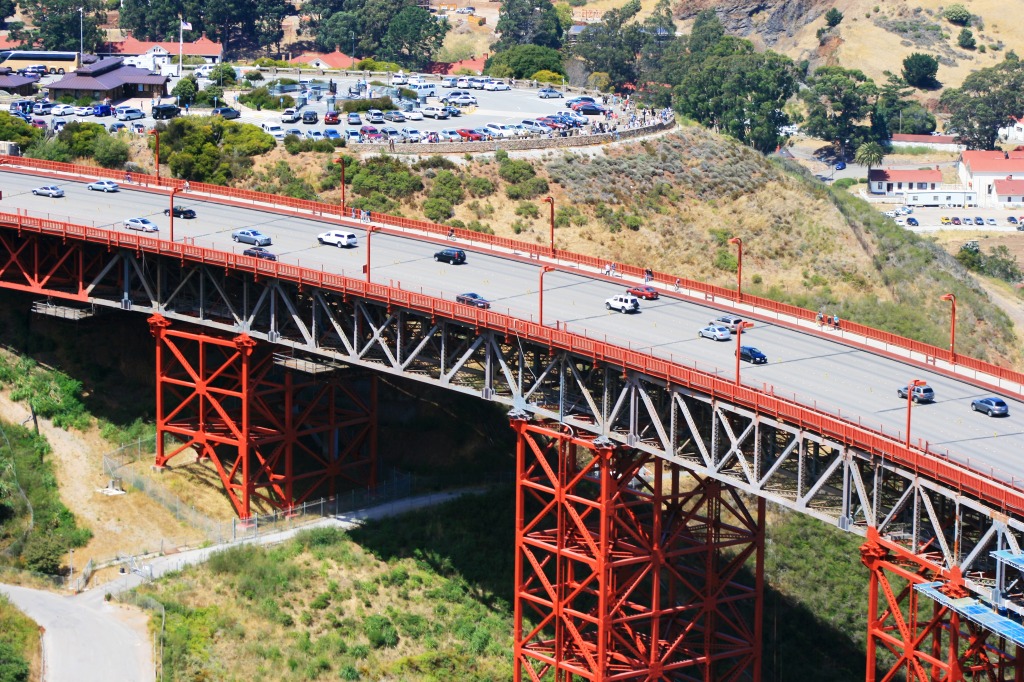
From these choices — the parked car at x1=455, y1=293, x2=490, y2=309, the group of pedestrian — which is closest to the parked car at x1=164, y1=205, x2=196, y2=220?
the parked car at x1=455, y1=293, x2=490, y2=309

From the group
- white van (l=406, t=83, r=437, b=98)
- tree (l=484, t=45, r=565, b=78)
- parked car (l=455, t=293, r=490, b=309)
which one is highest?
tree (l=484, t=45, r=565, b=78)

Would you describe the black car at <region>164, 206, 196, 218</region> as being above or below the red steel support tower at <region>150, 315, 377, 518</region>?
above

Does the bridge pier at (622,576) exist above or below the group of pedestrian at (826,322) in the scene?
below

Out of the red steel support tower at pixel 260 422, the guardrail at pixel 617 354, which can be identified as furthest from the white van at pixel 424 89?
the red steel support tower at pixel 260 422

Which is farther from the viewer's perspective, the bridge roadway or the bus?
the bus

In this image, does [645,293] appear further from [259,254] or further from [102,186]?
[102,186]

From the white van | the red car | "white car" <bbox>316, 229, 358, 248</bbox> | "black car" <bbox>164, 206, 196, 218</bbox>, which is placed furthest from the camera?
the white van

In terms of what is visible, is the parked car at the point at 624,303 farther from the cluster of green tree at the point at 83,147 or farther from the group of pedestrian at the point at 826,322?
the cluster of green tree at the point at 83,147

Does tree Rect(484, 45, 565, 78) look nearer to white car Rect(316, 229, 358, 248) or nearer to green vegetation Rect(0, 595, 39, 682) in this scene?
white car Rect(316, 229, 358, 248)
